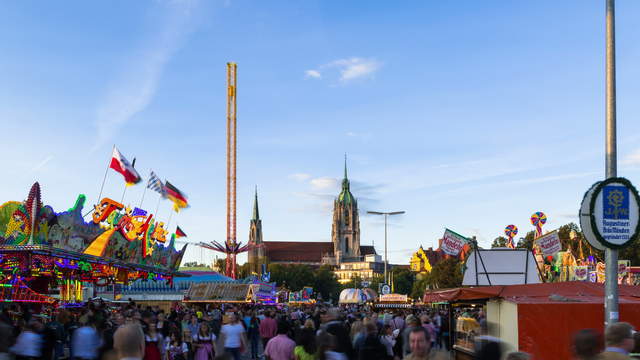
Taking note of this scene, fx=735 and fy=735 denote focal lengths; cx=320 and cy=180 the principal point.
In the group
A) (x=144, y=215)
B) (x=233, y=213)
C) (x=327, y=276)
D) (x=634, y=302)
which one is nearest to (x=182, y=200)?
(x=144, y=215)

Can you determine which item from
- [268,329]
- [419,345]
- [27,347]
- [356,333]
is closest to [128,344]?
[419,345]

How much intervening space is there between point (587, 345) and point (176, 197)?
119 feet

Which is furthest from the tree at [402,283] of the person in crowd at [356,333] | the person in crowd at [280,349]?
the person in crowd at [280,349]

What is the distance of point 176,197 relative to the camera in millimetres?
41062

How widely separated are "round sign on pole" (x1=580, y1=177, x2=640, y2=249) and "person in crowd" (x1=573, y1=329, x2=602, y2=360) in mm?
4515

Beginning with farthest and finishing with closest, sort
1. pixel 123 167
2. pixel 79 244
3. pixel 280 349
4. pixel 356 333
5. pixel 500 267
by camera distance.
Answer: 1. pixel 123 167
2. pixel 79 244
3. pixel 500 267
4. pixel 356 333
5. pixel 280 349

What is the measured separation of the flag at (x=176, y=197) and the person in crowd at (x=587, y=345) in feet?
117

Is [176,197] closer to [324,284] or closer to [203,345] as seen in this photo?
[203,345]

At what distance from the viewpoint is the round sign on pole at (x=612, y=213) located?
34.4 ft

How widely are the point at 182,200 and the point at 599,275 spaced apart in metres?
27.4

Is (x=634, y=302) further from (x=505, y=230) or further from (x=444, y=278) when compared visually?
(x=444, y=278)

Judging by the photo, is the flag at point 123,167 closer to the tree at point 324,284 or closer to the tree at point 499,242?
the tree at point 499,242

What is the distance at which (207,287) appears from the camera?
5375 cm

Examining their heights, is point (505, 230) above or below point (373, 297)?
above
